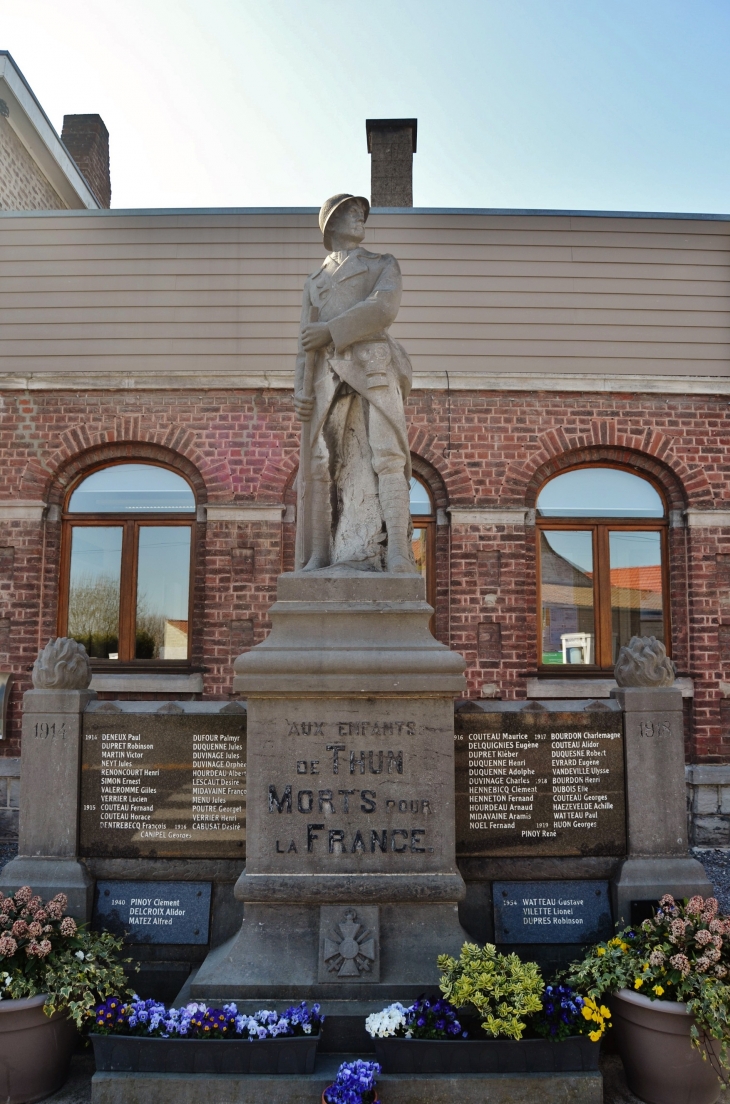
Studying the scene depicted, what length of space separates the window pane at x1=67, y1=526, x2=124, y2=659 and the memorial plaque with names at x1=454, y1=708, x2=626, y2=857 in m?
5.94

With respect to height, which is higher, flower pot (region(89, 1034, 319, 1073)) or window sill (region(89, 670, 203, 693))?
window sill (region(89, 670, 203, 693))

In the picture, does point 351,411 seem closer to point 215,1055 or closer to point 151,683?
point 215,1055

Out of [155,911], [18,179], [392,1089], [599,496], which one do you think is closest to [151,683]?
[155,911]

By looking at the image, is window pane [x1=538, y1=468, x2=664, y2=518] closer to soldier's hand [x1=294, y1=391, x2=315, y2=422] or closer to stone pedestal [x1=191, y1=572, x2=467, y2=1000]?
soldier's hand [x1=294, y1=391, x2=315, y2=422]

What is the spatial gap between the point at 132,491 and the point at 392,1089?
7.40m

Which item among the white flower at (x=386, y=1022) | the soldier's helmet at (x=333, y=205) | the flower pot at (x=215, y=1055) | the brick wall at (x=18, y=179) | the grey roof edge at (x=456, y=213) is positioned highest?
the brick wall at (x=18, y=179)

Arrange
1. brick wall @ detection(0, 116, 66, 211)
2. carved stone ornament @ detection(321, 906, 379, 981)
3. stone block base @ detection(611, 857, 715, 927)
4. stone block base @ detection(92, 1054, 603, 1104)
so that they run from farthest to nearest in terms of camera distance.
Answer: brick wall @ detection(0, 116, 66, 211) < stone block base @ detection(611, 857, 715, 927) < carved stone ornament @ detection(321, 906, 379, 981) < stone block base @ detection(92, 1054, 603, 1104)

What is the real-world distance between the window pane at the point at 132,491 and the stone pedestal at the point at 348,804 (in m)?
5.84

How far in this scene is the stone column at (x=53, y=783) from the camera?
450cm

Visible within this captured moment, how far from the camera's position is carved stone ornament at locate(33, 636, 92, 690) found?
4.68 m

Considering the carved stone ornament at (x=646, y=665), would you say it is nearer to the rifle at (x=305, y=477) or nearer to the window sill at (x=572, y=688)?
the rifle at (x=305, y=477)

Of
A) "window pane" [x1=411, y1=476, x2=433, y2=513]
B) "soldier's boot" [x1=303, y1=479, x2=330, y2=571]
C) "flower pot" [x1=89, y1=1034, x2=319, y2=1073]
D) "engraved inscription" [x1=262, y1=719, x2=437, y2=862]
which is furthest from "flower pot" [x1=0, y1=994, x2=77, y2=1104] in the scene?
"window pane" [x1=411, y1=476, x2=433, y2=513]

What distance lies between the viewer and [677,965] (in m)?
3.68

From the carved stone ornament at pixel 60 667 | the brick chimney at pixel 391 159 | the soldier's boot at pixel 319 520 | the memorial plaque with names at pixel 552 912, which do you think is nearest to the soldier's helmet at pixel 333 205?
the soldier's boot at pixel 319 520
